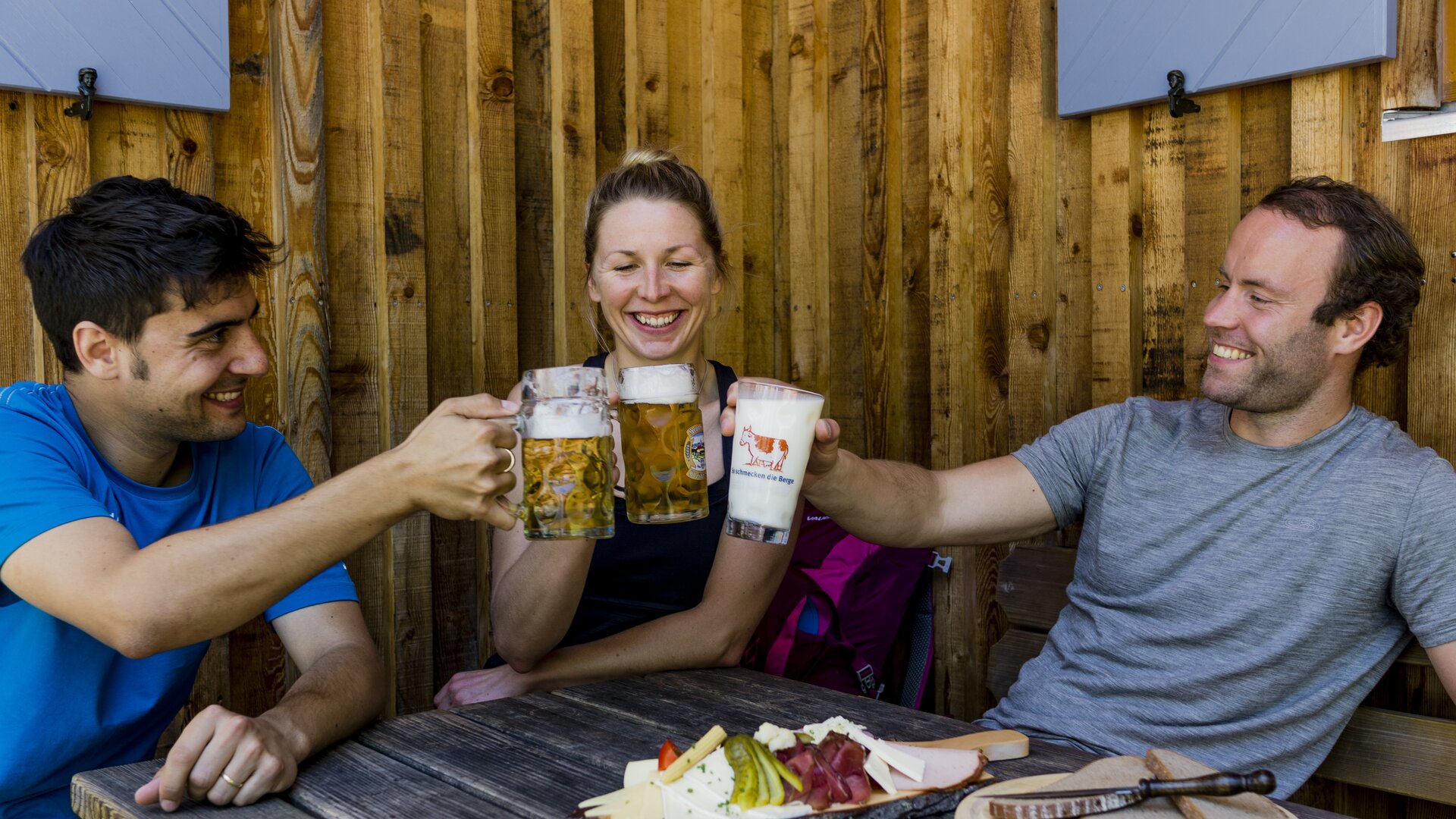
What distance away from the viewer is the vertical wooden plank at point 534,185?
10.5 ft

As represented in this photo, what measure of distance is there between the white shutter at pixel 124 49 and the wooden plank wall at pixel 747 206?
0.08m

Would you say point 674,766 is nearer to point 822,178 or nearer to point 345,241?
point 345,241

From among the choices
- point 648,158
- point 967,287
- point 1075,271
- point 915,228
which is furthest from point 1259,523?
point 915,228

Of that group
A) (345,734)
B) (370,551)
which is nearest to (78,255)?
(345,734)

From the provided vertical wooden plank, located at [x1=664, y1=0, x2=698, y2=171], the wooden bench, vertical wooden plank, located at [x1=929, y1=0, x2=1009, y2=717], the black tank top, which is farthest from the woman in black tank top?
vertical wooden plank, located at [x1=664, y1=0, x2=698, y2=171]

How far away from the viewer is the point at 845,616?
296 centimetres

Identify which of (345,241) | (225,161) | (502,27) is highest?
(502,27)

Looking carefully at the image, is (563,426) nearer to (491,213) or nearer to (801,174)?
(491,213)

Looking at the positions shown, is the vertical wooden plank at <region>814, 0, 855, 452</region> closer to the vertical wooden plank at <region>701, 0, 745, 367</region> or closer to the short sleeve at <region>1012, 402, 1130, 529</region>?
the vertical wooden plank at <region>701, 0, 745, 367</region>

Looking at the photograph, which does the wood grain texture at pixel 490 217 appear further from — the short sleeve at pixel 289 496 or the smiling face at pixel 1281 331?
the smiling face at pixel 1281 331

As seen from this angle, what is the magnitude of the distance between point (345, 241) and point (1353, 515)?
2.30 metres

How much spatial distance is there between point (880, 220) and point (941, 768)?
2.35 meters

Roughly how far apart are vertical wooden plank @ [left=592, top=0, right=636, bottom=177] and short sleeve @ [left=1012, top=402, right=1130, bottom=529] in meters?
1.72

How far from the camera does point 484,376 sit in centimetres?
307
